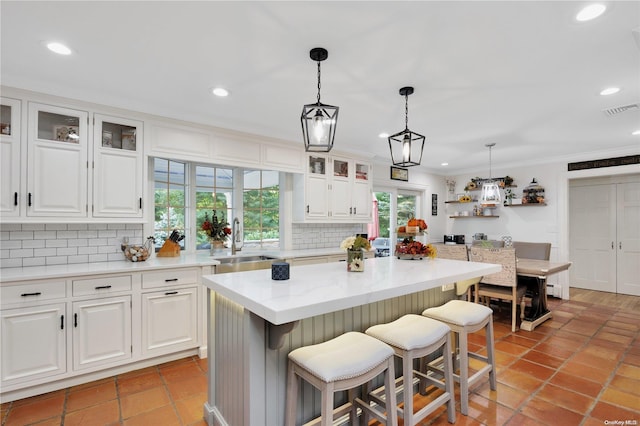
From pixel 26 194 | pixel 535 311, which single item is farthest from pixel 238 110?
pixel 535 311

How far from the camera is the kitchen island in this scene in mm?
1460

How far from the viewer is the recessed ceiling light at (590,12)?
158 centimetres

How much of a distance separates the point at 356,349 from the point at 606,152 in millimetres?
5524

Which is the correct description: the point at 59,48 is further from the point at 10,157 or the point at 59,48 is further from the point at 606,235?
the point at 606,235

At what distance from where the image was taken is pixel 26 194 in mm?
2404

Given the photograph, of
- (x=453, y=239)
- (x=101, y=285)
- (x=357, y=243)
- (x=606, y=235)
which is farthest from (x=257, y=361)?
(x=606, y=235)

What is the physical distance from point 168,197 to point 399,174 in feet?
13.2

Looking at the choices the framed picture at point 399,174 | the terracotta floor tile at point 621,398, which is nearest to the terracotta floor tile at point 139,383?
the terracotta floor tile at point 621,398

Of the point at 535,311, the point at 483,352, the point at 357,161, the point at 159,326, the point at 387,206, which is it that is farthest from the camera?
the point at 387,206

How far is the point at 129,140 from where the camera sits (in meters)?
2.89

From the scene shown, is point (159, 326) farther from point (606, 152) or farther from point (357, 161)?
point (606, 152)

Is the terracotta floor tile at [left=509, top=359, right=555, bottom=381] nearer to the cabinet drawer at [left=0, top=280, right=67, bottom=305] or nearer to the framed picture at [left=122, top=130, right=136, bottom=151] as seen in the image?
the cabinet drawer at [left=0, top=280, right=67, bottom=305]

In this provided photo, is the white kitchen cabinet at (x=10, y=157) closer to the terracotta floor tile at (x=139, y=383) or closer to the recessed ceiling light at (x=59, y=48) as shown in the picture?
the recessed ceiling light at (x=59, y=48)

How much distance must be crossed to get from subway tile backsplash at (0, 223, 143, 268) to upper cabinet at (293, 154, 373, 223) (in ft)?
6.42
